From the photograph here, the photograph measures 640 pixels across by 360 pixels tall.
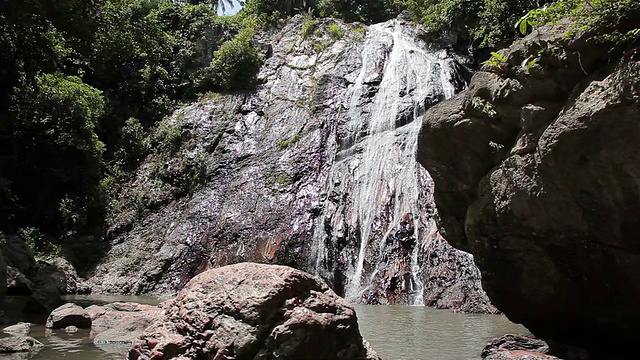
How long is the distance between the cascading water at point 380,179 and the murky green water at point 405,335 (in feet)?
10.3

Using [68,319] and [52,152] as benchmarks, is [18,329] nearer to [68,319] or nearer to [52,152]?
[68,319]

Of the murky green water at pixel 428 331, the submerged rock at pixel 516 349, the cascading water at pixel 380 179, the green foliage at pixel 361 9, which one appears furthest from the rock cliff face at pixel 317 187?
A: the green foliage at pixel 361 9

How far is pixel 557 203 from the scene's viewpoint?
566cm

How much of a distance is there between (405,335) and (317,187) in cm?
1071

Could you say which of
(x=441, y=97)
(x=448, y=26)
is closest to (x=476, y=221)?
(x=441, y=97)

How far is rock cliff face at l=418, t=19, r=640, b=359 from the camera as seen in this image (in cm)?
517

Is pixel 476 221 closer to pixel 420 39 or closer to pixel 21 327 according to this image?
pixel 21 327

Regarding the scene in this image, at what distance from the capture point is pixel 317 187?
18.6 meters

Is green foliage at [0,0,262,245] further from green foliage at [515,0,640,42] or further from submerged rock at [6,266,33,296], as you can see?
green foliage at [515,0,640,42]

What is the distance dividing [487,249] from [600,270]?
4.21ft

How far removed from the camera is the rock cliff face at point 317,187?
15.2m

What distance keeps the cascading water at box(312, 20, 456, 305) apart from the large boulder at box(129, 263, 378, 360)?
371 inches

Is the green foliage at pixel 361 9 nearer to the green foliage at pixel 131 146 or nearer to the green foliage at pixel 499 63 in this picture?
the green foliage at pixel 131 146

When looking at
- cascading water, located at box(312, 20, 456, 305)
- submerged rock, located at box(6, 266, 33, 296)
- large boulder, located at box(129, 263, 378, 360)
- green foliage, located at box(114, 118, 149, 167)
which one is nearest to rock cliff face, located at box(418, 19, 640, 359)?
large boulder, located at box(129, 263, 378, 360)
